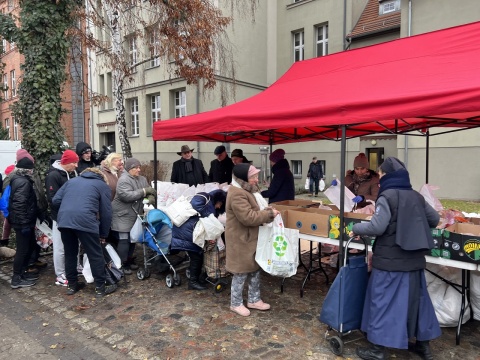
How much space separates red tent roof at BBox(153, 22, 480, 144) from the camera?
9.71 feet

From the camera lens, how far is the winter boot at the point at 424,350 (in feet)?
9.50

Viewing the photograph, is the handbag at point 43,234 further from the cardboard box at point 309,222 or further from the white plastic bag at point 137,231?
the cardboard box at point 309,222

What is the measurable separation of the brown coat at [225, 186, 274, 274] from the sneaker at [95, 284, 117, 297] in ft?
5.63

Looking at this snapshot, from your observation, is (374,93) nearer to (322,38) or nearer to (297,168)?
(297,168)

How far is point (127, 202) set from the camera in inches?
187

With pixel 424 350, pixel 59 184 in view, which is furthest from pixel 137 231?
pixel 424 350

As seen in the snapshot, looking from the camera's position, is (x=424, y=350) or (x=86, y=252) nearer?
(x=424, y=350)

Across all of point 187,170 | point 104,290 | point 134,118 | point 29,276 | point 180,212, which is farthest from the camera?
point 134,118

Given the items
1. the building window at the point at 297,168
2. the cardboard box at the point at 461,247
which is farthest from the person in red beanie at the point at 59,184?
the building window at the point at 297,168

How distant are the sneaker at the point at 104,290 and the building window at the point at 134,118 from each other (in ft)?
52.8

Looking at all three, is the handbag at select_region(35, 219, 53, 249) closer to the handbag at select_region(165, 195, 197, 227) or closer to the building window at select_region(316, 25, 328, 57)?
the handbag at select_region(165, 195, 197, 227)

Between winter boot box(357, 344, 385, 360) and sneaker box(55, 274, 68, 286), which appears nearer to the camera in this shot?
winter boot box(357, 344, 385, 360)

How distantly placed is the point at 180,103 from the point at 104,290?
14.2m

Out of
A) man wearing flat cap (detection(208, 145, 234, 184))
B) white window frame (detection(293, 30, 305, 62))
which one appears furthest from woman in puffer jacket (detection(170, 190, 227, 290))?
white window frame (detection(293, 30, 305, 62))
